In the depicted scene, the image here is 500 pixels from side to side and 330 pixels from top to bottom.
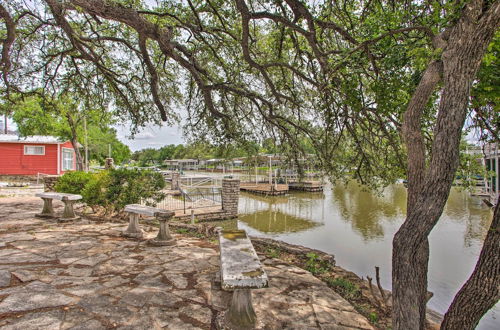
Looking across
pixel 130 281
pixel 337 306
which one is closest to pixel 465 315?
pixel 337 306

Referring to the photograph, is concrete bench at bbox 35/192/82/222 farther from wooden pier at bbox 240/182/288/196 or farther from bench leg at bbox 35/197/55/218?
wooden pier at bbox 240/182/288/196

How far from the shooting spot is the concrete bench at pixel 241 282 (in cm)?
247

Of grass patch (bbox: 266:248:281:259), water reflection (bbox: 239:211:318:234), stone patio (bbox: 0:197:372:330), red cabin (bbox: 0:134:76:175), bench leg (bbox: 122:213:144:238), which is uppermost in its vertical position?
red cabin (bbox: 0:134:76:175)

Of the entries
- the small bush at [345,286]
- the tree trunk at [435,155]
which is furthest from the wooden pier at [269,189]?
the tree trunk at [435,155]

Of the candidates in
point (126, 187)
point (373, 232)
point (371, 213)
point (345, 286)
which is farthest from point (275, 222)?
point (345, 286)

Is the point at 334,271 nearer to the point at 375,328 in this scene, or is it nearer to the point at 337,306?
the point at 337,306

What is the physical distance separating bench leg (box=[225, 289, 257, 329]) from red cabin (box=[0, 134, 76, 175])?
2182 cm

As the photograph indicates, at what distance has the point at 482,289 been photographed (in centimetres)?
196

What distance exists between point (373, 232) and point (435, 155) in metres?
11.5

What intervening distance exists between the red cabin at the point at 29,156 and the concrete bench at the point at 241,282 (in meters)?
21.6

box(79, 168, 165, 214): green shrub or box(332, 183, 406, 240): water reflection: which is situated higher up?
box(79, 168, 165, 214): green shrub

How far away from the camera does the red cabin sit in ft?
64.8

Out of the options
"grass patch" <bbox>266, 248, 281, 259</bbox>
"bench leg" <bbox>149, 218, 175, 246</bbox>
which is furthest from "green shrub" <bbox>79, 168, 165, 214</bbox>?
"grass patch" <bbox>266, 248, 281, 259</bbox>

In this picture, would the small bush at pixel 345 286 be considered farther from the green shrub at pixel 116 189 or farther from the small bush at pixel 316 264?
the green shrub at pixel 116 189
